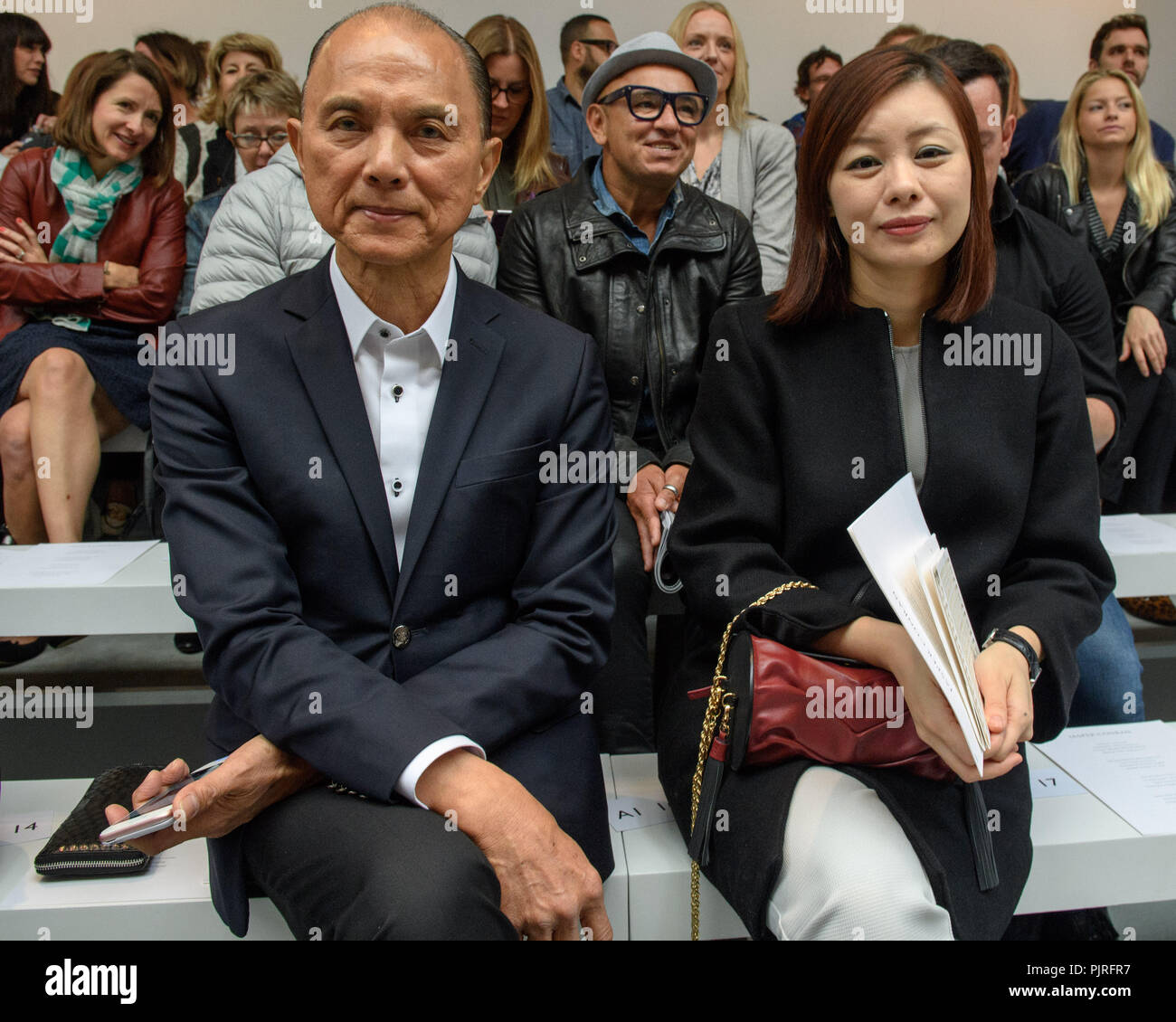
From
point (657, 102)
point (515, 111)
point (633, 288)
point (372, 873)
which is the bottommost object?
point (372, 873)

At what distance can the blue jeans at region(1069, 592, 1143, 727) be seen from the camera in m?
2.01

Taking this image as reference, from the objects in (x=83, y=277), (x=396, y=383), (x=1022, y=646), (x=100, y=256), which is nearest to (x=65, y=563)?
(x=83, y=277)

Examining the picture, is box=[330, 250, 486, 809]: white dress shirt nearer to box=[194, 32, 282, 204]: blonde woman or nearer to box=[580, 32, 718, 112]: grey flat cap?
box=[580, 32, 718, 112]: grey flat cap

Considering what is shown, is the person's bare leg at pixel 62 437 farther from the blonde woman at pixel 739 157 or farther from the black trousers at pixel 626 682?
the blonde woman at pixel 739 157

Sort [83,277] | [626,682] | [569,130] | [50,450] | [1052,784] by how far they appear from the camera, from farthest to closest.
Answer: [569,130], [83,277], [50,450], [626,682], [1052,784]

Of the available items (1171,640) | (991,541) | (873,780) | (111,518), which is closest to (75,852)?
(873,780)

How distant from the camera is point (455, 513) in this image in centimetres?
135

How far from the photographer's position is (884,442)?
150cm

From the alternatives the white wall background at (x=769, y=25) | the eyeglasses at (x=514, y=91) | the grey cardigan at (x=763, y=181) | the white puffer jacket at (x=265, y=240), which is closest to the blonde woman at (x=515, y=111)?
the eyeglasses at (x=514, y=91)

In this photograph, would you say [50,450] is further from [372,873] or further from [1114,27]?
[1114,27]

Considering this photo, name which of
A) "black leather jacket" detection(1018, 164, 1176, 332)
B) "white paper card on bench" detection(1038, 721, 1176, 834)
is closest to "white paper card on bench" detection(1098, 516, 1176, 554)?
"white paper card on bench" detection(1038, 721, 1176, 834)

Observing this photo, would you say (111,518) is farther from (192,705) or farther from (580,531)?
(580,531)

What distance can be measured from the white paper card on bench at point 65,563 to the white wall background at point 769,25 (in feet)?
7.68

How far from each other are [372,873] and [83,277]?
2288mm
